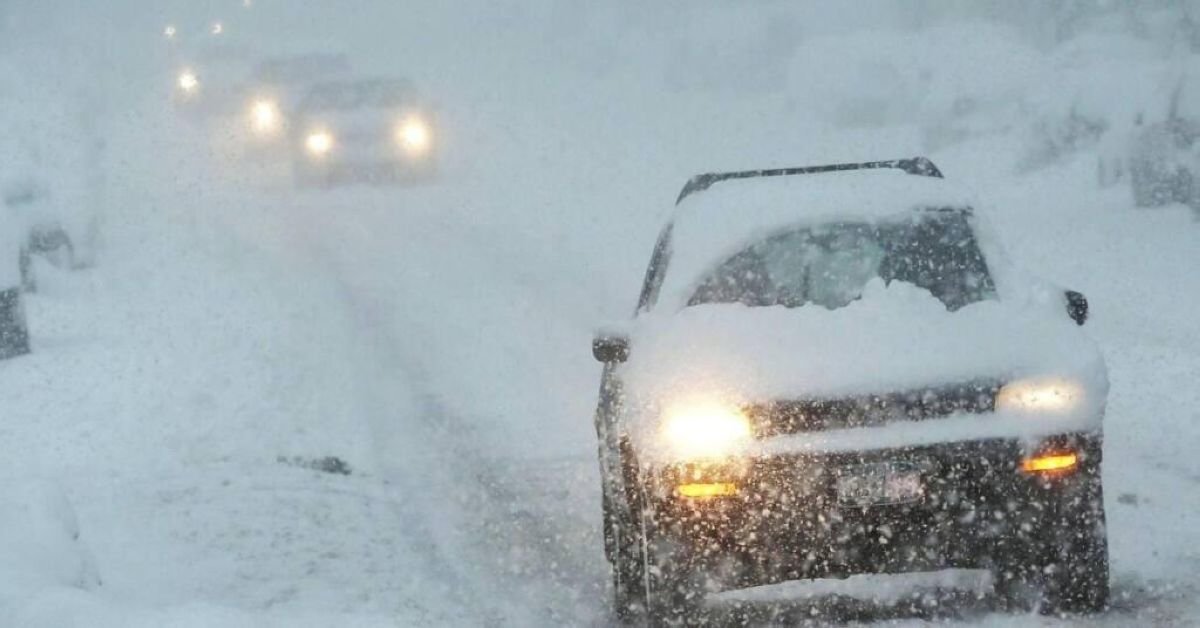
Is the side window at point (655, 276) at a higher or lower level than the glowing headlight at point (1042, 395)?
higher

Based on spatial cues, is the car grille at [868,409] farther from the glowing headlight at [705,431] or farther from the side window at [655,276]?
the side window at [655,276]

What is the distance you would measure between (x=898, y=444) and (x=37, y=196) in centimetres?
1408

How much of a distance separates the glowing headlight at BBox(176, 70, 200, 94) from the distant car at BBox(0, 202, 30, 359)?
95.4 feet

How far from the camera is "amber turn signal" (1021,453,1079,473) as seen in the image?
16.0 ft

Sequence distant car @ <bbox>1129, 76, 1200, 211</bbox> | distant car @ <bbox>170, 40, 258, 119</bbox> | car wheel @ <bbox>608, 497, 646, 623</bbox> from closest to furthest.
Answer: car wheel @ <bbox>608, 497, 646, 623</bbox> → distant car @ <bbox>1129, 76, 1200, 211</bbox> → distant car @ <bbox>170, 40, 258, 119</bbox>

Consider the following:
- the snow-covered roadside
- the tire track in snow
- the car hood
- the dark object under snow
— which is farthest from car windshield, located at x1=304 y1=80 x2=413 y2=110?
the car hood

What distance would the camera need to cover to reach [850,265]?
240 inches

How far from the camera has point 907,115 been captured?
28750mm

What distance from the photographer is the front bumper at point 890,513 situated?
488cm

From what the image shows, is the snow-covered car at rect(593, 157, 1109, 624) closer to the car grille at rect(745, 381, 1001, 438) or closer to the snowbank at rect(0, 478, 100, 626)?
the car grille at rect(745, 381, 1001, 438)

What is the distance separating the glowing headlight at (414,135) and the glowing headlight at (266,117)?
743cm

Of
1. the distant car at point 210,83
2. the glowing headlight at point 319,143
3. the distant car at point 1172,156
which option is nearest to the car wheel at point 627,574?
the distant car at point 1172,156

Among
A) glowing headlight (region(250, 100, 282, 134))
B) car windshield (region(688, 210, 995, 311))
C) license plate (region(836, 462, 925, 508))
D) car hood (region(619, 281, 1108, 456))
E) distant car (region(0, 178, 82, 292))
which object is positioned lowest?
license plate (region(836, 462, 925, 508))

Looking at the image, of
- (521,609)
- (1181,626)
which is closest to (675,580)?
(521,609)
